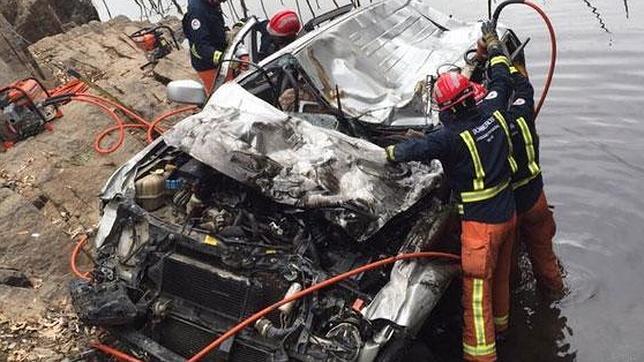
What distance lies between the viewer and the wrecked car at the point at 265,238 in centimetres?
353

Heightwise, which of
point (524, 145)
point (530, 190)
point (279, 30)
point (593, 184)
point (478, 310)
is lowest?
point (593, 184)

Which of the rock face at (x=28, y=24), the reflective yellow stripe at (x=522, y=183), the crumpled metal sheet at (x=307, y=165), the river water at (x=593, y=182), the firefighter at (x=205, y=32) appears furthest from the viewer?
the rock face at (x=28, y=24)

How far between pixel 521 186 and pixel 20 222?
14.1 ft

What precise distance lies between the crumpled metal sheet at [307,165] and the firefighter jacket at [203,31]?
2.31m

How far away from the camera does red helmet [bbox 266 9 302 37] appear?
570 centimetres

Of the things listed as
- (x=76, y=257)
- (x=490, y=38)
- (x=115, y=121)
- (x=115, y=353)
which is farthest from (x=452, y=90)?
(x=115, y=121)

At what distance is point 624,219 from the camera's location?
6.50 meters

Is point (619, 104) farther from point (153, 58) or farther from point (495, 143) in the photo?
point (153, 58)

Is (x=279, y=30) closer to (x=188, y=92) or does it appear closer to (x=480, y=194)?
(x=188, y=92)

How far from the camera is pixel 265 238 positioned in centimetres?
389

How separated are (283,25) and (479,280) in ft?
9.52

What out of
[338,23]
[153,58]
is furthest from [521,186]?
[153,58]

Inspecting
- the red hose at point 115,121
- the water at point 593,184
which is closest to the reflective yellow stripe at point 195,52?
the red hose at point 115,121

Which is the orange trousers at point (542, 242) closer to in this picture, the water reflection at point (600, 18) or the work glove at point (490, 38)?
the work glove at point (490, 38)
